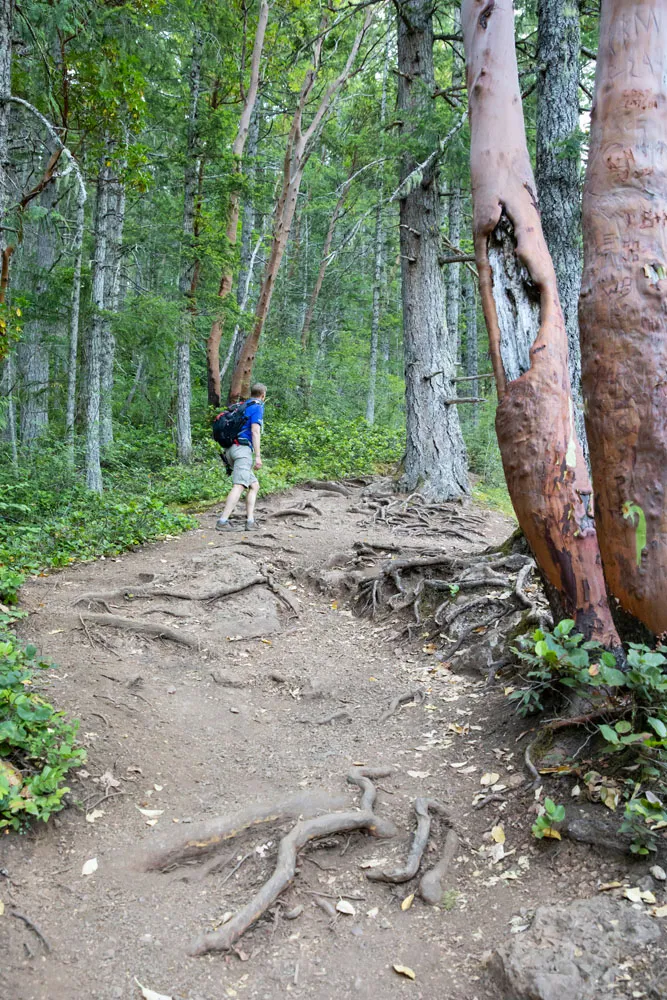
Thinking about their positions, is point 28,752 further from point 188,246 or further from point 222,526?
point 188,246

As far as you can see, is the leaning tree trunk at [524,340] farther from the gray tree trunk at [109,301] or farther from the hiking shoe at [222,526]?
the gray tree trunk at [109,301]

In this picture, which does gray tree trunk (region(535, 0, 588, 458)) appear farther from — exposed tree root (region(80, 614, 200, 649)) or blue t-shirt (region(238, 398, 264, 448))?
exposed tree root (region(80, 614, 200, 649))

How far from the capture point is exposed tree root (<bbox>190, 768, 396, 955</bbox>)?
303 cm

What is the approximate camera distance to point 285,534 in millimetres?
9922

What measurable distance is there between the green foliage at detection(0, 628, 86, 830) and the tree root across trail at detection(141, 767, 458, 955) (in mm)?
668

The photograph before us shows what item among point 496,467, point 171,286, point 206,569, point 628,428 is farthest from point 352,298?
point 628,428

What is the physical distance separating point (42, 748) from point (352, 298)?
1042 inches

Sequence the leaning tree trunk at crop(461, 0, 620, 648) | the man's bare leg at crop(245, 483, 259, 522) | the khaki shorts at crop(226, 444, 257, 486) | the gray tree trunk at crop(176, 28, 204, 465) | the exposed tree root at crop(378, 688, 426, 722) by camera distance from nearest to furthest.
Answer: the leaning tree trunk at crop(461, 0, 620, 648), the exposed tree root at crop(378, 688, 426, 722), the khaki shorts at crop(226, 444, 257, 486), the man's bare leg at crop(245, 483, 259, 522), the gray tree trunk at crop(176, 28, 204, 465)

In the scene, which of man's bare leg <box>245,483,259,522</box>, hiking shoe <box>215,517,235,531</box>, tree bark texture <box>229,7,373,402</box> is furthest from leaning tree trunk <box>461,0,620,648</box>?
tree bark texture <box>229,7,373,402</box>

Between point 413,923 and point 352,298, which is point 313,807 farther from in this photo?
point 352,298

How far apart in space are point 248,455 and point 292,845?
6.76 metres

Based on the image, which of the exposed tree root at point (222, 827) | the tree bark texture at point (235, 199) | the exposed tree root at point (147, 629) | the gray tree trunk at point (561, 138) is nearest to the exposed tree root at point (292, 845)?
the exposed tree root at point (222, 827)

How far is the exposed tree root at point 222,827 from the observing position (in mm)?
3611

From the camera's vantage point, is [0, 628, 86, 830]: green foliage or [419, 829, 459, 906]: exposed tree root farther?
[0, 628, 86, 830]: green foliage
